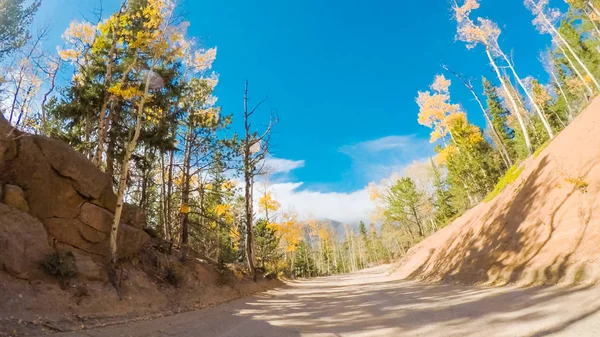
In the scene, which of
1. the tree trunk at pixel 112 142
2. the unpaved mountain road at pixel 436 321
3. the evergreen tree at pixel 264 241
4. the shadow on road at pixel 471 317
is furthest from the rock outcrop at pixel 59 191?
the evergreen tree at pixel 264 241

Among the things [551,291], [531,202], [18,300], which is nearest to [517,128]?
[531,202]

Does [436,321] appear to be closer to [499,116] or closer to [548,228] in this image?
[548,228]

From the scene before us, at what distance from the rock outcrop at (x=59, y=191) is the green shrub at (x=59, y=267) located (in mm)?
1074

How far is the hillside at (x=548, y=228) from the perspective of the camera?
25.6 ft

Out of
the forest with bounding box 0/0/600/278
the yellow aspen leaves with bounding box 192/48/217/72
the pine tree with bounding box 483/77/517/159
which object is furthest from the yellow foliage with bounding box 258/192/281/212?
the pine tree with bounding box 483/77/517/159

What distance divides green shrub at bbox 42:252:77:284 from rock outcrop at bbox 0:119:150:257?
107 centimetres

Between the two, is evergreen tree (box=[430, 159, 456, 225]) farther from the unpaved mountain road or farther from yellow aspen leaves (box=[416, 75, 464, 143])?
the unpaved mountain road

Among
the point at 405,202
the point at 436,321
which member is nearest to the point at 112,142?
the point at 436,321

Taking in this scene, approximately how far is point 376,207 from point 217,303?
38650mm

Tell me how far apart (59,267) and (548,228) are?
14.5m

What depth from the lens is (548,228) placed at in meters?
9.56

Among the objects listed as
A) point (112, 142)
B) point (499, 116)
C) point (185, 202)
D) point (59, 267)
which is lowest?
point (59, 267)

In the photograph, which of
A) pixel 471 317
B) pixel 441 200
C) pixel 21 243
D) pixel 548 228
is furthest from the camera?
pixel 441 200

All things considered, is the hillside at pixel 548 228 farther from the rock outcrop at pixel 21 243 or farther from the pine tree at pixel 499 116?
the pine tree at pixel 499 116
